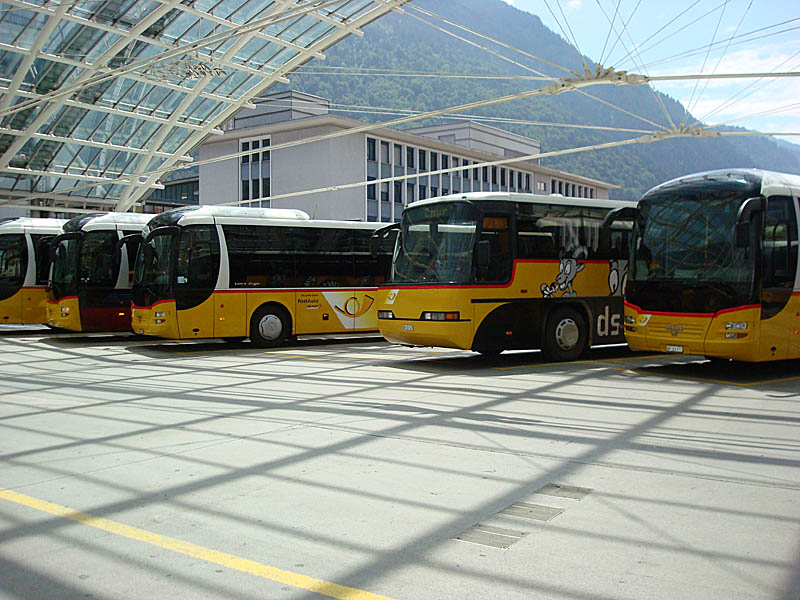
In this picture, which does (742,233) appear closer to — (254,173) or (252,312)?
(252,312)

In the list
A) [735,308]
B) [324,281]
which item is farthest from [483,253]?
[324,281]

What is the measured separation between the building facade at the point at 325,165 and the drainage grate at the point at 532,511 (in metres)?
49.5

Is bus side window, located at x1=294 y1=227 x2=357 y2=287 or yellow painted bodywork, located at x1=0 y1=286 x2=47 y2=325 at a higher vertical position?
bus side window, located at x1=294 y1=227 x2=357 y2=287

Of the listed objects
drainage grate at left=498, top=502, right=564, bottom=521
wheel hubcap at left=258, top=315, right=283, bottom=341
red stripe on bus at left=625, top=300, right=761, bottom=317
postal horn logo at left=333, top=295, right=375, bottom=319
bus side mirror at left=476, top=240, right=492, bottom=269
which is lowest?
drainage grate at left=498, top=502, right=564, bottom=521

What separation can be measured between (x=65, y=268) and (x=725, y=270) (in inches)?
656

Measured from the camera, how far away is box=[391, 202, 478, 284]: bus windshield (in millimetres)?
14278

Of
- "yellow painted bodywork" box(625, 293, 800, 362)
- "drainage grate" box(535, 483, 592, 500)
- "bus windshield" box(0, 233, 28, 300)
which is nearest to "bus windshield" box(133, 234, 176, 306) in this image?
"bus windshield" box(0, 233, 28, 300)

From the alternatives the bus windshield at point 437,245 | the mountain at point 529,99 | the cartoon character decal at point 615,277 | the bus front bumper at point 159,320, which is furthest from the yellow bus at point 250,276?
the mountain at point 529,99

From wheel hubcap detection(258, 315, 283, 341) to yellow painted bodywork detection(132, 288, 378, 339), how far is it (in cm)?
34

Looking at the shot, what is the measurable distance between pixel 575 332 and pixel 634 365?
1256mm

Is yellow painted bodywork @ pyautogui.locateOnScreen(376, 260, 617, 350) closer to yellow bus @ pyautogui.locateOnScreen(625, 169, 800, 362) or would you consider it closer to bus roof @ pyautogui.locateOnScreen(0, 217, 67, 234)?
yellow bus @ pyautogui.locateOnScreen(625, 169, 800, 362)

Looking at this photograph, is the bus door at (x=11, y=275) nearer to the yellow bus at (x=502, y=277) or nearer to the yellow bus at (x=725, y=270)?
the yellow bus at (x=502, y=277)

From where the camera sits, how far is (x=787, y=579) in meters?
4.23

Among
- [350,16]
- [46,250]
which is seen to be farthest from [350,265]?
[350,16]
